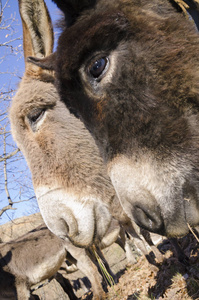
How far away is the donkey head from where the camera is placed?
7.90 ft

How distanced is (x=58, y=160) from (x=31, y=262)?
599cm

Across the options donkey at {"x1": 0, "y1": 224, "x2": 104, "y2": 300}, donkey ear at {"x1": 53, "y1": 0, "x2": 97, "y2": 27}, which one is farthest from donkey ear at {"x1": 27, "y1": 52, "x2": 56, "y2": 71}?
donkey at {"x1": 0, "y1": 224, "x2": 104, "y2": 300}

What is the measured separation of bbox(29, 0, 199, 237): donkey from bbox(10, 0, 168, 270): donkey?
4.13 feet

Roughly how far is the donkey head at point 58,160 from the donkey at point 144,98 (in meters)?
1.26

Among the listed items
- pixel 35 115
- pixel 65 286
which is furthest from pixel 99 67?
pixel 65 286

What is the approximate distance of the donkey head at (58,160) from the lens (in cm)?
241

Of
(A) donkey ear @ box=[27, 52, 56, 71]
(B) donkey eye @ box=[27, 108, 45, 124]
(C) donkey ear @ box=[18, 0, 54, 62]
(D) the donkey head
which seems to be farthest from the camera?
(C) donkey ear @ box=[18, 0, 54, 62]

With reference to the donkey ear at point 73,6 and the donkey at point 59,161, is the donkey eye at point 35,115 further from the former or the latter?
the donkey ear at point 73,6

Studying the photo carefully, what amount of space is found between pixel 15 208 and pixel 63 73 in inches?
340

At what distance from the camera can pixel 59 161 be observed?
2.54m

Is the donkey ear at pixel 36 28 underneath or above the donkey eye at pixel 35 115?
above

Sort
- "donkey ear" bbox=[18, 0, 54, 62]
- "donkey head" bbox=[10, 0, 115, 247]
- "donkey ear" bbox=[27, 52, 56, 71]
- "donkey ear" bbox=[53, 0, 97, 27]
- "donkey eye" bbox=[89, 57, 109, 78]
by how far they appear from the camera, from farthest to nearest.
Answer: "donkey ear" bbox=[18, 0, 54, 62] < "donkey head" bbox=[10, 0, 115, 247] < "donkey ear" bbox=[27, 52, 56, 71] < "donkey ear" bbox=[53, 0, 97, 27] < "donkey eye" bbox=[89, 57, 109, 78]

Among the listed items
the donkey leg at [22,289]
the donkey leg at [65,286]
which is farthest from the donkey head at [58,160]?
the donkey leg at [65,286]

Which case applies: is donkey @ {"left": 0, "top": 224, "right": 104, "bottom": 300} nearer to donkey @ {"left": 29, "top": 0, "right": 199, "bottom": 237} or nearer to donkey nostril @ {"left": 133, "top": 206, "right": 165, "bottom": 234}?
donkey nostril @ {"left": 133, "top": 206, "right": 165, "bottom": 234}
